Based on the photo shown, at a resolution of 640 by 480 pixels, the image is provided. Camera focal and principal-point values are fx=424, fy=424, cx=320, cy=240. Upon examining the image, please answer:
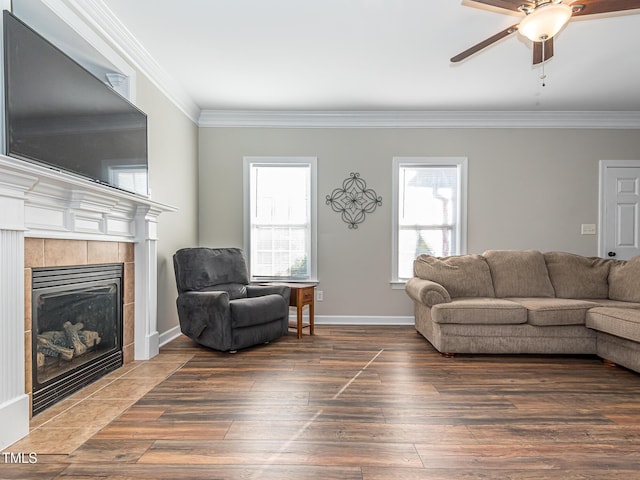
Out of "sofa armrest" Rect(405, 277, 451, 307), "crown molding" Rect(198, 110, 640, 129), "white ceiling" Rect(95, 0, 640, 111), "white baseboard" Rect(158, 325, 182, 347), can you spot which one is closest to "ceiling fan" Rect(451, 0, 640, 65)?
"white ceiling" Rect(95, 0, 640, 111)

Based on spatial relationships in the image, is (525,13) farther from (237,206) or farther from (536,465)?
(237,206)

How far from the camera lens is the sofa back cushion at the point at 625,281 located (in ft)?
13.4

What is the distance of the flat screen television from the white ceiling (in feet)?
2.20

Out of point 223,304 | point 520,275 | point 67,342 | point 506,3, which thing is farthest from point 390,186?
point 67,342

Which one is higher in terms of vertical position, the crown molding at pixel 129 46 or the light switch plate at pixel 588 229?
the crown molding at pixel 129 46

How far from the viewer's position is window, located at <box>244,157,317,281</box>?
A: 519 centimetres

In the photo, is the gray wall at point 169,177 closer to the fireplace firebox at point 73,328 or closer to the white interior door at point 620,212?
the fireplace firebox at point 73,328

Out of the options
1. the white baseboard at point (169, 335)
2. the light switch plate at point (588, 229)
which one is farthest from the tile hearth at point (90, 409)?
the light switch plate at point (588, 229)

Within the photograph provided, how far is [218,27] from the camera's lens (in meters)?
3.11

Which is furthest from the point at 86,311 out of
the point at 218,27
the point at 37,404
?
the point at 218,27

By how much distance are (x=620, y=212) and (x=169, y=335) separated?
5296 millimetres

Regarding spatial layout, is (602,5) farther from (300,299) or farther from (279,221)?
(279,221)

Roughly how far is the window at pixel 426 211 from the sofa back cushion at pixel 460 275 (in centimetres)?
70

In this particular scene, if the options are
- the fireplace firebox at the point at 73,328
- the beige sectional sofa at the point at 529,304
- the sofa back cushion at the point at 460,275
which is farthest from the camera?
the sofa back cushion at the point at 460,275
